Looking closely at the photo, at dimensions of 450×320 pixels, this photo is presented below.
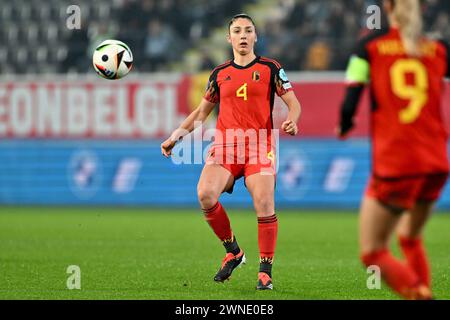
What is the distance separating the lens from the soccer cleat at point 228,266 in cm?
934

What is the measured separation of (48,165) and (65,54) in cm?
308

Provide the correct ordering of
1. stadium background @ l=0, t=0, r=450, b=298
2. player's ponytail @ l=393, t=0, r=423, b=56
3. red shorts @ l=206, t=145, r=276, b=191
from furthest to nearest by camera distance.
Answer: stadium background @ l=0, t=0, r=450, b=298 → red shorts @ l=206, t=145, r=276, b=191 → player's ponytail @ l=393, t=0, r=423, b=56

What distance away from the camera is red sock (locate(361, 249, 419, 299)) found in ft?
20.7

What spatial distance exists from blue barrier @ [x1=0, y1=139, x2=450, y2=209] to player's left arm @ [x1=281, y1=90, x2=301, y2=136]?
1127 centimetres

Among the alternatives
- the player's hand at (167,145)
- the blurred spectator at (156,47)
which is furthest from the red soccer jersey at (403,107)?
the blurred spectator at (156,47)

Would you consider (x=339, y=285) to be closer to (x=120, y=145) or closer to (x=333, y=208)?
(x=333, y=208)

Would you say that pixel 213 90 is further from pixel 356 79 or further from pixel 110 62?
pixel 356 79

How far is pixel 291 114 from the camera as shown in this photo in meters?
9.02

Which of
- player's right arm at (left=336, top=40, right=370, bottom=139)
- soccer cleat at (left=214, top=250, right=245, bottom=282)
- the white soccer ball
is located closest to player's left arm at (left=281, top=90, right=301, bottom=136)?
soccer cleat at (left=214, top=250, right=245, bottom=282)

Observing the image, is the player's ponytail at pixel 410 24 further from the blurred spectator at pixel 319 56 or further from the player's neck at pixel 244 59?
the blurred spectator at pixel 319 56

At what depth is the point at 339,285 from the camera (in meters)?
9.15

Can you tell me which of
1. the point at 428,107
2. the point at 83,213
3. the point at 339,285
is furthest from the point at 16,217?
the point at 428,107

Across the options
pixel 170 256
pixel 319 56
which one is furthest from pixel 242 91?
pixel 319 56

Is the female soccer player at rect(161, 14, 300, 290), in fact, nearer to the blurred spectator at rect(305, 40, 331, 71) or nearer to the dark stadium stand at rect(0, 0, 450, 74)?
the dark stadium stand at rect(0, 0, 450, 74)
